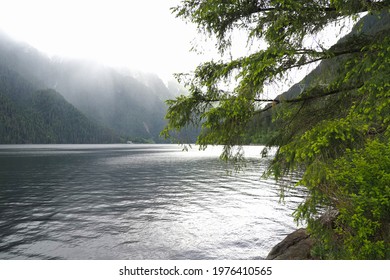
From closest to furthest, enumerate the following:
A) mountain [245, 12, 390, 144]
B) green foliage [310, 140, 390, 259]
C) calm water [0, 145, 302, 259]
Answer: green foliage [310, 140, 390, 259] → mountain [245, 12, 390, 144] → calm water [0, 145, 302, 259]

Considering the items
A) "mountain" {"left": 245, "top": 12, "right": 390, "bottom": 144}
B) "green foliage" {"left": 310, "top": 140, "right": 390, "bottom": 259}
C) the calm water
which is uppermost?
"mountain" {"left": 245, "top": 12, "right": 390, "bottom": 144}

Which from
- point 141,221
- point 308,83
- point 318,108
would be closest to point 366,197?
point 318,108

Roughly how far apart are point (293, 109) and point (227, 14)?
320cm

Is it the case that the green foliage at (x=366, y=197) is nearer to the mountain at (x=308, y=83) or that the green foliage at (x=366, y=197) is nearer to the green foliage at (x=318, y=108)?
the green foliage at (x=318, y=108)

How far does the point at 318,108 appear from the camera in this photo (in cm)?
738

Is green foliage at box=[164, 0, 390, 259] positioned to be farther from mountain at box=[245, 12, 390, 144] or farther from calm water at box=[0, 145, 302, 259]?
calm water at box=[0, 145, 302, 259]

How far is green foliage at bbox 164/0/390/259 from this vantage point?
4.77 metres

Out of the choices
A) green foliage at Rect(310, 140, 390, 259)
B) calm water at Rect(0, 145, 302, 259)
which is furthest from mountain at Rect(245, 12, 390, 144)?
calm water at Rect(0, 145, 302, 259)

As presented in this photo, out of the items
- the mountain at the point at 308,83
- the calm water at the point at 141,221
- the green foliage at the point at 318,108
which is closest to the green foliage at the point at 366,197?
the green foliage at the point at 318,108

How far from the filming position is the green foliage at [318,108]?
15.7 feet

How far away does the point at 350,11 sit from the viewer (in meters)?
5.42

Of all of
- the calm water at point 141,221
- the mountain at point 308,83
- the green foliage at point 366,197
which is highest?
the mountain at point 308,83
